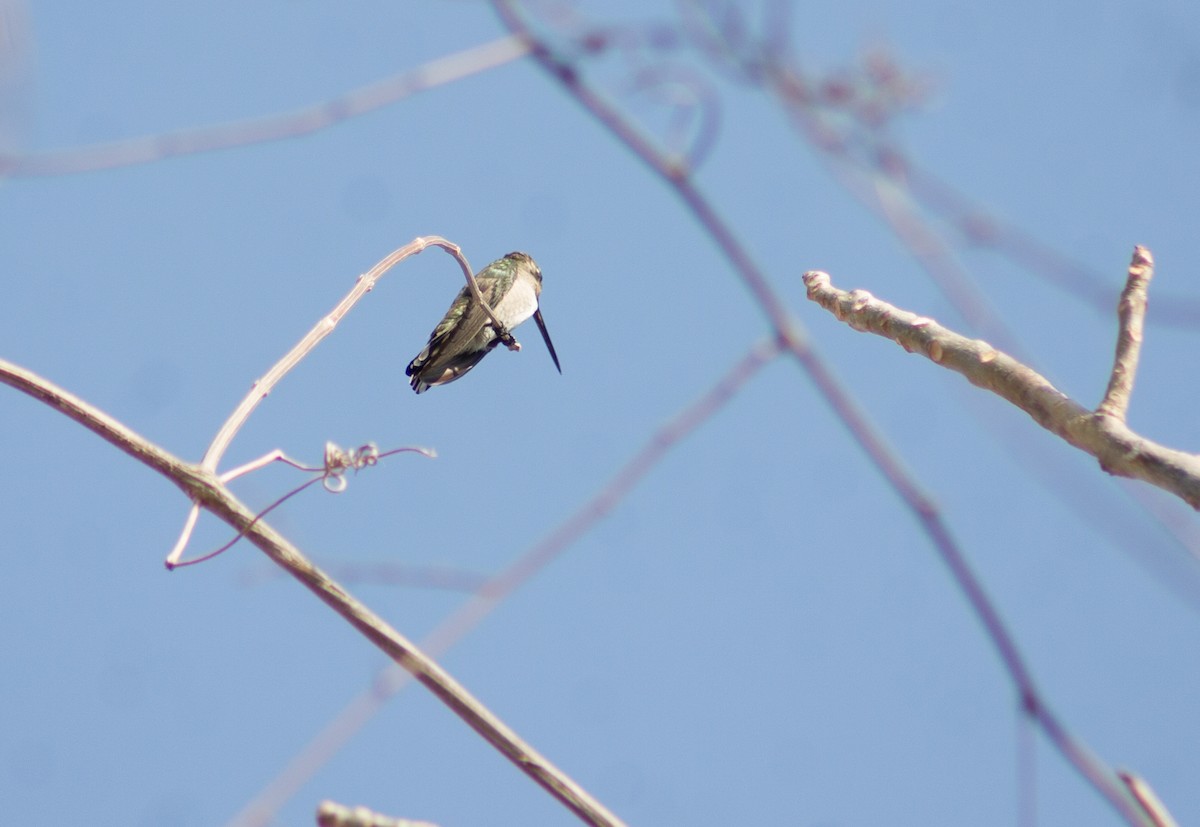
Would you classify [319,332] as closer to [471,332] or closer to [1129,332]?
[471,332]

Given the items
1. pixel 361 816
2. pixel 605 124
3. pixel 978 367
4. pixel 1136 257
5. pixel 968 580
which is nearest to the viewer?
pixel 361 816

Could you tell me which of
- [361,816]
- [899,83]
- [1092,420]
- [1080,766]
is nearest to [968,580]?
[1080,766]

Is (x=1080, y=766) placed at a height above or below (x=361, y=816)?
above

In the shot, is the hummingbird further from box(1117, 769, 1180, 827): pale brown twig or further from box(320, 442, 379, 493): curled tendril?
box(1117, 769, 1180, 827): pale brown twig

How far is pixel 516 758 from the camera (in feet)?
4.53

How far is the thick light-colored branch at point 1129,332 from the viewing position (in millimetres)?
1300

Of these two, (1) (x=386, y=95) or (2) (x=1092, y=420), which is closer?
(2) (x=1092, y=420)

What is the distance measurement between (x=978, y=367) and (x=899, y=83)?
132 inches

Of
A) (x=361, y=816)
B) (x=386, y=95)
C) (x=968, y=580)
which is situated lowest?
(x=361, y=816)

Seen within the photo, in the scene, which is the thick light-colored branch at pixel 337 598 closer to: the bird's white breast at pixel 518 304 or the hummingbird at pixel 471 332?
the hummingbird at pixel 471 332

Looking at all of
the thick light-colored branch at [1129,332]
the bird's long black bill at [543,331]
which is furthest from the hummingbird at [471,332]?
the thick light-colored branch at [1129,332]

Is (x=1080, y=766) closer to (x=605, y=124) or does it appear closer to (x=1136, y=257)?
(x=1136, y=257)

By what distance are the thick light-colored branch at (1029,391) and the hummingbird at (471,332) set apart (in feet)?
1.73

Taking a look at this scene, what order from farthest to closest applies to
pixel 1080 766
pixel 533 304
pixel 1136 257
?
1. pixel 1080 766
2. pixel 533 304
3. pixel 1136 257
